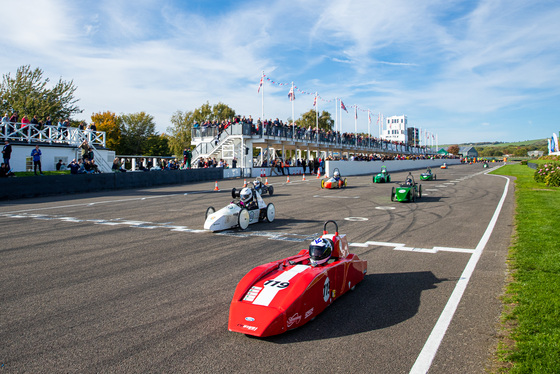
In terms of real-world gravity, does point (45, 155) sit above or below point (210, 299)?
above

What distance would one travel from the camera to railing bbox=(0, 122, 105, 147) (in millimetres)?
27719

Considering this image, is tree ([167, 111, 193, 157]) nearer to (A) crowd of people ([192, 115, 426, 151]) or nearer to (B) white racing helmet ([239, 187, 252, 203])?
(A) crowd of people ([192, 115, 426, 151])

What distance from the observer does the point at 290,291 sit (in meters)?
4.95

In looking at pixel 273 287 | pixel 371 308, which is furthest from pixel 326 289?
pixel 273 287

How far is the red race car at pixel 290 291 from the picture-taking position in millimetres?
4660

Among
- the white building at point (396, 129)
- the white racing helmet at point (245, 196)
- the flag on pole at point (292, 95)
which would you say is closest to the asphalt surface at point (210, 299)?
the white racing helmet at point (245, 196)

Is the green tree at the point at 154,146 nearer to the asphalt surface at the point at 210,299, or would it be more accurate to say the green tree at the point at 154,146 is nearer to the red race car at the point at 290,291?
the asphalt surface at the point at 210,299

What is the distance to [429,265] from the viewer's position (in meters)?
7.87

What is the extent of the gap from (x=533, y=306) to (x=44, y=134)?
31.7 m

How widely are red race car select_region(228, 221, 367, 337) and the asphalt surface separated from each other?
0.59 feet

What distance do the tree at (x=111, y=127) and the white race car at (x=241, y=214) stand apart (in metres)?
71.0

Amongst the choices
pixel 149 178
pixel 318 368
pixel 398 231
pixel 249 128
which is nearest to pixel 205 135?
pixel 249 128

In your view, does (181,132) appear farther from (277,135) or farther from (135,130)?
(277,135)

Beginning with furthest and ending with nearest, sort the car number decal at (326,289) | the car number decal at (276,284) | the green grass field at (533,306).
A: 1. the car number decal at (326,289)
2. the car number decal at (276,284)
3. the green grass field at (533,306)
